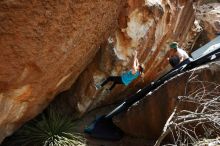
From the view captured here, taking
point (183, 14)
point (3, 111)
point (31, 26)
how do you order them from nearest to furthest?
point (31, 26), point (3, 111), point (183, 14)

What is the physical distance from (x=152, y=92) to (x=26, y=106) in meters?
3.45

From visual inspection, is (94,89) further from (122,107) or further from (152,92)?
(152,92)

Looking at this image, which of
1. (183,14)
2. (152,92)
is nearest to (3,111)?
(152,92)

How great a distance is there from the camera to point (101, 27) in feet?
28.7

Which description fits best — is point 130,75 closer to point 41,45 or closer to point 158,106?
point 158,106

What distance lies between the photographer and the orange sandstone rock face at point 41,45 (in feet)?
21.9

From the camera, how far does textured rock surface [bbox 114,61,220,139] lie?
10008 mm

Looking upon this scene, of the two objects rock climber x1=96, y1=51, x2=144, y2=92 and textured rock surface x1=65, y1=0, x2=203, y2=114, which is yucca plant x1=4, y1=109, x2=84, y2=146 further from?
rock climber x1=96, y1=51, x2=144, y2=92

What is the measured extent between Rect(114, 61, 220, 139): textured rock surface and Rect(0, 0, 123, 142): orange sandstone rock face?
2188 mm

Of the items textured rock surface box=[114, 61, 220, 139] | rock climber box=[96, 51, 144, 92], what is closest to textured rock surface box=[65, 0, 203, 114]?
rock climber box=[96, 51, 144, 92]

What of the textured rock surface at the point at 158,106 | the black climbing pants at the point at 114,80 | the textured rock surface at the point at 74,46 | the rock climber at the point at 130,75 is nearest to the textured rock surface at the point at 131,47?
the textured rock surface at the point at 74,46

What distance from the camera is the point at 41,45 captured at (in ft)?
24.0

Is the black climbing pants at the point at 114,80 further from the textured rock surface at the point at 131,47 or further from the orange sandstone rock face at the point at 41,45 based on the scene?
the orange sandstone rock face at the point at 41,45

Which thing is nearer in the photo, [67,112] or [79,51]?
[79,51]
